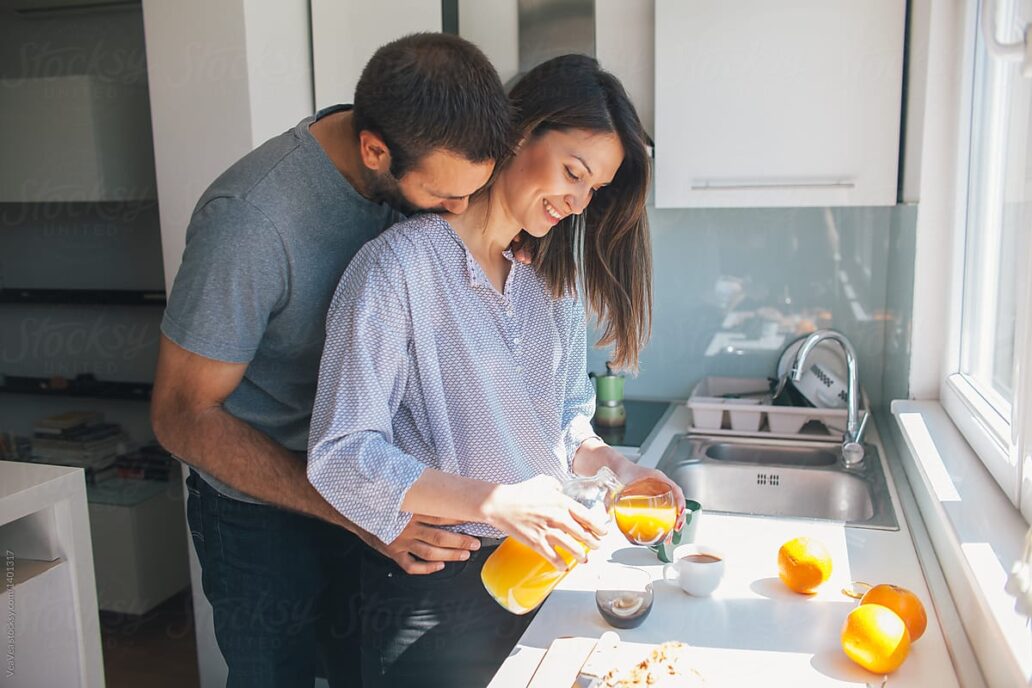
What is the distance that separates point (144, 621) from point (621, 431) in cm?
179

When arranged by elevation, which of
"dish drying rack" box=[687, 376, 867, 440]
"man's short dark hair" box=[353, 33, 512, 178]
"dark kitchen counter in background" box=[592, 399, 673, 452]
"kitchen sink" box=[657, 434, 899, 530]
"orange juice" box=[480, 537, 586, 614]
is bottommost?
"kitchen sink" box=[657, 434, 899, 530]

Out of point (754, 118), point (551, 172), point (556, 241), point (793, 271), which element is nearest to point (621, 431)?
point (793, 271)

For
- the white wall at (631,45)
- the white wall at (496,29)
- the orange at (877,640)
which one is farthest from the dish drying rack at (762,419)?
the orange at (877,640)

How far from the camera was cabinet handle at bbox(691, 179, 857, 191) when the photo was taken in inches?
74.7

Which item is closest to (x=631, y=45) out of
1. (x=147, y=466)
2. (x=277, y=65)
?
(x=277, y=65)

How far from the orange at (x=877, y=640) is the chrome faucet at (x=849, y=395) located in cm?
88

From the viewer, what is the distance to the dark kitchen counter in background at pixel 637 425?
2057mm

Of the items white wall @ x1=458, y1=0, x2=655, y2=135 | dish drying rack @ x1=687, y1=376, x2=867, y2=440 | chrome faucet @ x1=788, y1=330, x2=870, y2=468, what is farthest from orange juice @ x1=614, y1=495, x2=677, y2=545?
white wall @ x1=458, y1=0, x2=655, y2=135

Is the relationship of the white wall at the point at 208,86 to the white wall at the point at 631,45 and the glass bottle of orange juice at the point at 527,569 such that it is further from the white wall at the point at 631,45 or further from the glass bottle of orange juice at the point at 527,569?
the glass bottle of orange juice at the point at 527,569

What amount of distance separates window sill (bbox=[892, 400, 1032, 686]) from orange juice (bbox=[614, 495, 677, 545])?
35 centimetres

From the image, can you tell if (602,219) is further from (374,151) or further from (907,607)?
(907,607)

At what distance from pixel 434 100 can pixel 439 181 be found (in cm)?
10

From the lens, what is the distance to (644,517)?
3.70 ft

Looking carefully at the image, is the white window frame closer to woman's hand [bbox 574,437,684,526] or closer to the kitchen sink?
the kitchen sink
